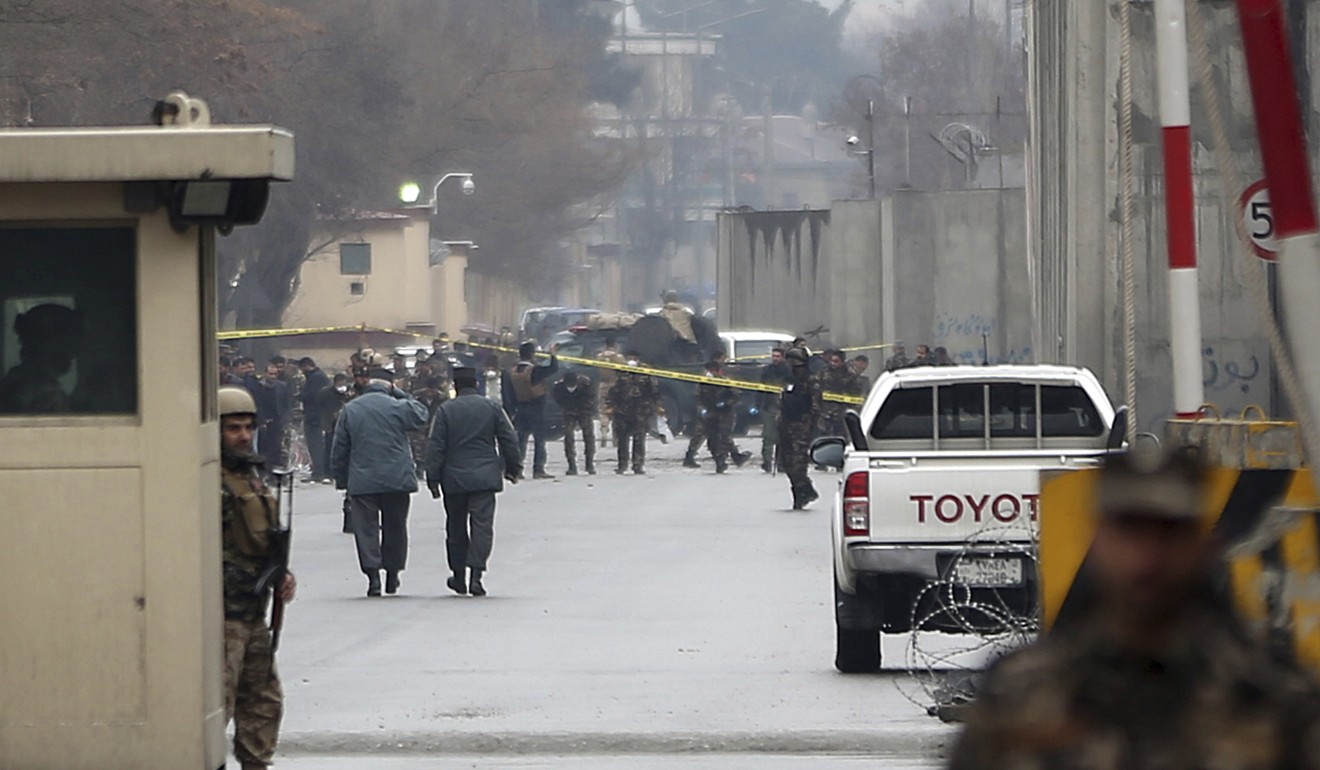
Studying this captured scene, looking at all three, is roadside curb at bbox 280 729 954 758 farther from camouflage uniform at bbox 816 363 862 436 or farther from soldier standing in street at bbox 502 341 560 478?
camouflage uniform at bbox 816 363 862 436

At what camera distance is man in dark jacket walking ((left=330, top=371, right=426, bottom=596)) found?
17.6m

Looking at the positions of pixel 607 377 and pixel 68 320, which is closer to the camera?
pixel 68 320

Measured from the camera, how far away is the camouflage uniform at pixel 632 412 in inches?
1331

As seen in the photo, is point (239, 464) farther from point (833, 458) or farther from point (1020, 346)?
point (1020, 346)

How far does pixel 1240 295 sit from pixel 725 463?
13236 millimetres

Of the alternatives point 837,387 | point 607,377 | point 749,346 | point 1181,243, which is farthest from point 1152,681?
point 749,346

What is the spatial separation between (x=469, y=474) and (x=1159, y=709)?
47.8 ft

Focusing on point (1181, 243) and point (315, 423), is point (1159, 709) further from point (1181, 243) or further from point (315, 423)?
point (315, 423)

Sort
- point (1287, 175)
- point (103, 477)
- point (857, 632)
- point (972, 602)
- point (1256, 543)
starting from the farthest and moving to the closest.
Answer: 1. point (857, 632)
2. point (972, 602)
3. point (103, 477)
4. point (1256, 543)
5. point (1287, 175)

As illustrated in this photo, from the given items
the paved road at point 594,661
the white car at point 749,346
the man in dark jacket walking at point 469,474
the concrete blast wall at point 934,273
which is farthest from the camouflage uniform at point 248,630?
the concrete blast wall at point 934,273

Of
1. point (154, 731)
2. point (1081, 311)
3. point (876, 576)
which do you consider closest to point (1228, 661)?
point (154, 731)

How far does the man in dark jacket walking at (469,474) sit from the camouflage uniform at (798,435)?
8.42 meters

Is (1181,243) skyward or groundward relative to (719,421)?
skyward

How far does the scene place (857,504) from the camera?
41.1 ft
